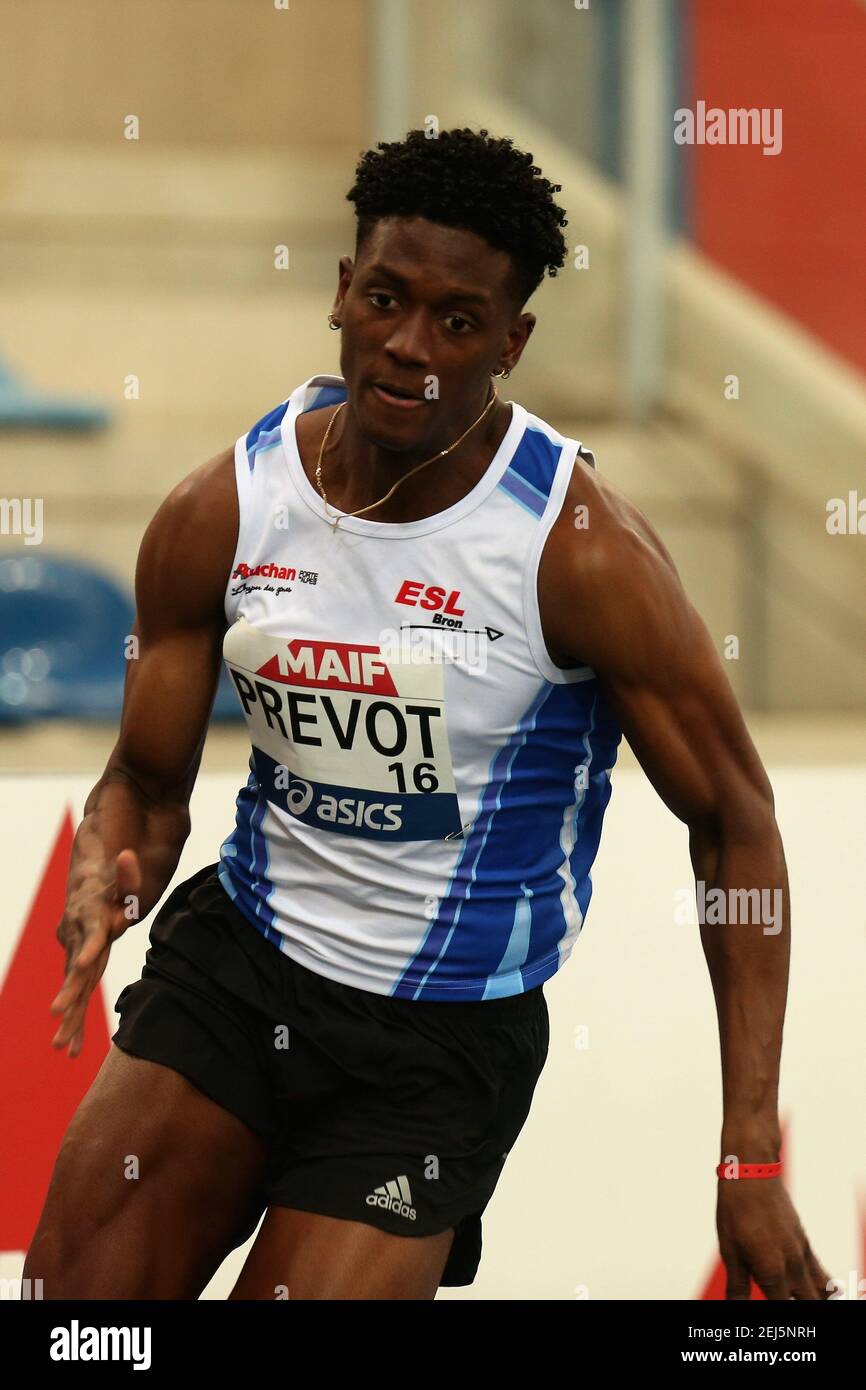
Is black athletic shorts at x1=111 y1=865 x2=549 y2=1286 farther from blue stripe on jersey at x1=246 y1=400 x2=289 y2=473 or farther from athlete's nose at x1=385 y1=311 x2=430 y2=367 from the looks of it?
athlete's nose at x1=385 y1=311 x2=430 y2=367

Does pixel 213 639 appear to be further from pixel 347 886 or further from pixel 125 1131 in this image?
pixel 125 1131

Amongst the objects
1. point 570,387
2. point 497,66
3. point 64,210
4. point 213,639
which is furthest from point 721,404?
point 213,639

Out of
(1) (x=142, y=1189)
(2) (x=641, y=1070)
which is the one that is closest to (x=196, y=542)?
(1) (x=142, y=1189)

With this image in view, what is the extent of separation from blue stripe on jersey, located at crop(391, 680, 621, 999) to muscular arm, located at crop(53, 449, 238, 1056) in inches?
14.7

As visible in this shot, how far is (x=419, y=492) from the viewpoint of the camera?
2.23m

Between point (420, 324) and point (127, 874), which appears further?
point (127, 874)

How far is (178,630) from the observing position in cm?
236

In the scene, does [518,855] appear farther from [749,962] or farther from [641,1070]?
[641,1070]

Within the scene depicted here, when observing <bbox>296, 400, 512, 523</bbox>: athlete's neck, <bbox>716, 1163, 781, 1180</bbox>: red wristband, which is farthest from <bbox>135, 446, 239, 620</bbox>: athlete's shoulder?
<bbox>716, 1163, 781, 1180</bbox>: red wristband

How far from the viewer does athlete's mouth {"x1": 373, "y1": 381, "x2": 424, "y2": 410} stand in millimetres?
2123

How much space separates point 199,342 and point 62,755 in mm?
2671

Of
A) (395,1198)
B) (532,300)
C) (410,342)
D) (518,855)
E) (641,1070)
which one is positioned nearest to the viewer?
(410,342)

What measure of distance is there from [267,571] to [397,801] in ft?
1.04

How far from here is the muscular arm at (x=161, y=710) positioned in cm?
228
